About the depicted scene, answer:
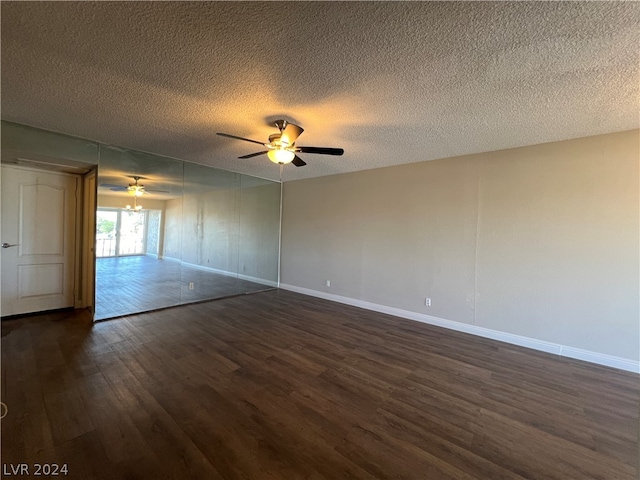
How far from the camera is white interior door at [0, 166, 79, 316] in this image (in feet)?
11.4

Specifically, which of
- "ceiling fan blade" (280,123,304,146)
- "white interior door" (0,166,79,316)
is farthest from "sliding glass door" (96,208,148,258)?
"ceiling fan blade" (280,123,304,146)

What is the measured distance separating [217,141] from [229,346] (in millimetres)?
2682

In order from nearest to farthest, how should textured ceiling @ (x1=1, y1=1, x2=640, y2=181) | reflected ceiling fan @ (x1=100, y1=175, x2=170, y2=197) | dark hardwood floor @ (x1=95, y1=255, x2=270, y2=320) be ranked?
textured ceiling @ (x1=1, y1=1, x2=640, y2=181) → reflected ceiling fan @ (x1=100, y1=175, x2=170, y2=197) → dark hardwood floor @ (x1=95, y1=255, x2=270, y2=320)

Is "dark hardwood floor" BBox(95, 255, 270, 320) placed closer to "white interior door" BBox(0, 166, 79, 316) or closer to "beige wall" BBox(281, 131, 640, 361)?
"white interior door" BBox(0, 166, 79, 316)

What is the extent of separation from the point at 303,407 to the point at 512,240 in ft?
10.9

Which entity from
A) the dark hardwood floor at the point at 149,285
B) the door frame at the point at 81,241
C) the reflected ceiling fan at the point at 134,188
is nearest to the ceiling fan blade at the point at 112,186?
the reflected ceiling fan at the point at 134,188

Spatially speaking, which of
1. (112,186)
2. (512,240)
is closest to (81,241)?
(112,186)

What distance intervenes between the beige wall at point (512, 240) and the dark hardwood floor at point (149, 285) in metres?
2.74

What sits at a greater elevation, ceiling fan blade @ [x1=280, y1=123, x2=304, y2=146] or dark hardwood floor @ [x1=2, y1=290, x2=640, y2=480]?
ceiling fan blade @ [x1=280, y1=123, x2=304, y2=146]

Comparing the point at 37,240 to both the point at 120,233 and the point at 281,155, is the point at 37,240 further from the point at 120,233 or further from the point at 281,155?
the point at 281,155

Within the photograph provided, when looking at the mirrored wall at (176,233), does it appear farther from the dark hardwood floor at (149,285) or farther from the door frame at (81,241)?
the door frame at (81,241)

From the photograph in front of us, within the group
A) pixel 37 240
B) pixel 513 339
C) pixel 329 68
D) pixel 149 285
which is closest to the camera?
pixel 329 68

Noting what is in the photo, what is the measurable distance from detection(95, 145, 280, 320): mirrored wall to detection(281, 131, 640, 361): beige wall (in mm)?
2183

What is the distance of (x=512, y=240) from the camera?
3371 mm
